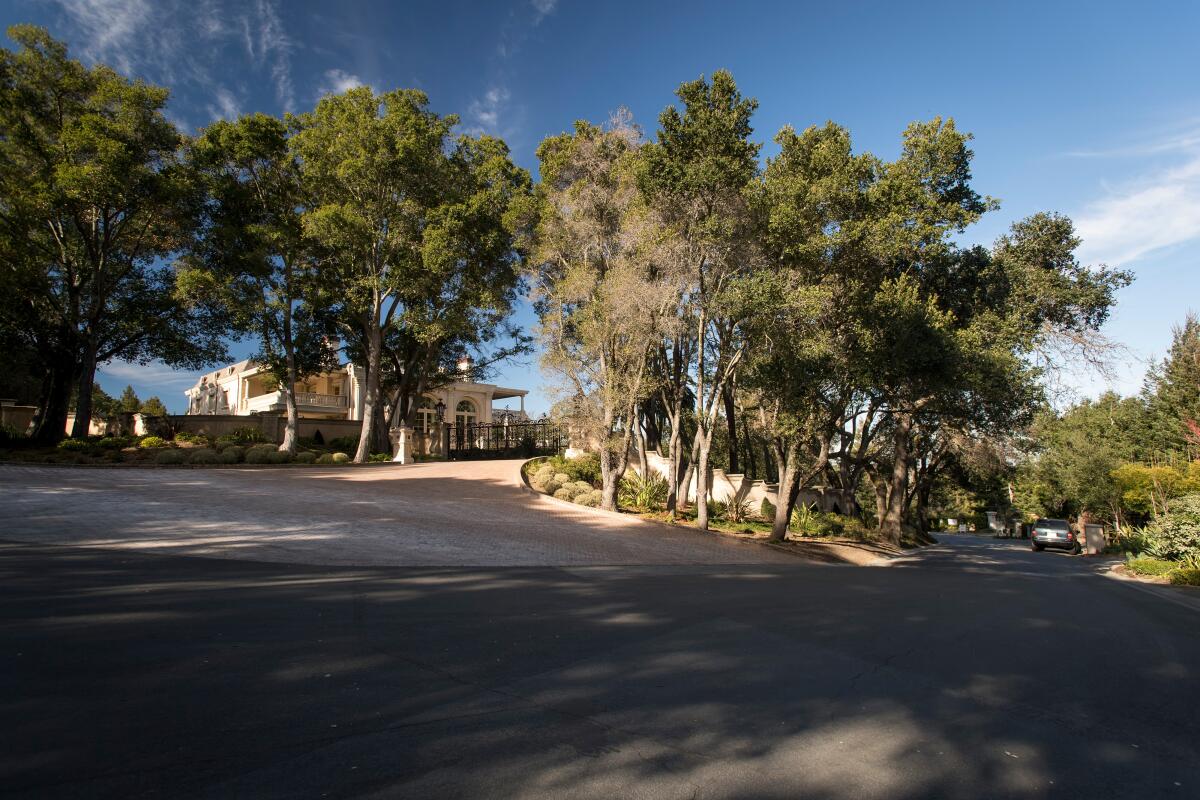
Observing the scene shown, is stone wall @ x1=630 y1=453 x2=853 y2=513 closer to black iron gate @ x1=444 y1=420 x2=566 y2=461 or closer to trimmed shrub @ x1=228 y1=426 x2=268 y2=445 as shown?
black iron gate @ x1=444 y1=420 x2=566 y2=461

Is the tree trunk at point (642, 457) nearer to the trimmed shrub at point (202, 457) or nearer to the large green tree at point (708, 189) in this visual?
the large green tree at point (708, 189)

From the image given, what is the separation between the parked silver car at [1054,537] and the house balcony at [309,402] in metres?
38.6

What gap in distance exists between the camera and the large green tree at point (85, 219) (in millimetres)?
20828

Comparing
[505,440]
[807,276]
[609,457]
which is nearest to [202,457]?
[609,457]

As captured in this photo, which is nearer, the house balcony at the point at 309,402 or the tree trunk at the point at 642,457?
the tree trunk at the point at 642,457

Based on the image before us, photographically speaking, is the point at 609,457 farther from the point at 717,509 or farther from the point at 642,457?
the point at 717,509

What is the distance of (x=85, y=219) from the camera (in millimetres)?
23219

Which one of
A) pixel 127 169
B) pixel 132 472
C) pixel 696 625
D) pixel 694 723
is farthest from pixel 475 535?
pixel 127 169

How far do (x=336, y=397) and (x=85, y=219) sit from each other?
18178 millimetres

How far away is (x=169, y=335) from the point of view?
25609mm

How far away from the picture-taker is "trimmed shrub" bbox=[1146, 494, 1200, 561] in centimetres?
1409

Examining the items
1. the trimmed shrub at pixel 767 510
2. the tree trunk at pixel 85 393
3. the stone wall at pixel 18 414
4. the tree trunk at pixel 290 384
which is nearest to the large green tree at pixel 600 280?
the trimmed shrub at pixel 767 510

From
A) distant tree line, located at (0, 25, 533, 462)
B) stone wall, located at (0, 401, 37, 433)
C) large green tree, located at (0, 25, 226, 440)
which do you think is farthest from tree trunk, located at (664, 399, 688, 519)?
stone wall, located at (0, 401, 37, 433)

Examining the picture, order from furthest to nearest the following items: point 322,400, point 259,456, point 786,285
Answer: point 322,400, point 259,456, point 786,285
